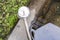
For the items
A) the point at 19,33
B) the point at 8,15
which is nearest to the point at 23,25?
the point at 19,33

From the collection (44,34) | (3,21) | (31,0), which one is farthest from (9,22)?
(44,34)

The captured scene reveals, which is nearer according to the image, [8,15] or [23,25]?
[23,25]

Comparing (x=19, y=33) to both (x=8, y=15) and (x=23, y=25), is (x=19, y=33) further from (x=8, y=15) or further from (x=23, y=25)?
(x=8, y=15)

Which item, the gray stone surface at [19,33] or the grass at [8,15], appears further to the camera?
the grass at [8,15]

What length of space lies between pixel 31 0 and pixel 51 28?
5.24 feet

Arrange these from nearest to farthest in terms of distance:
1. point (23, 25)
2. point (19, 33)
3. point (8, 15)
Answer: point (19, 33)
point (23, 25)
point (8, 15)

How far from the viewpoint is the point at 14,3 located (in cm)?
448

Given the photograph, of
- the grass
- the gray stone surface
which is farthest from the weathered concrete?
the grass

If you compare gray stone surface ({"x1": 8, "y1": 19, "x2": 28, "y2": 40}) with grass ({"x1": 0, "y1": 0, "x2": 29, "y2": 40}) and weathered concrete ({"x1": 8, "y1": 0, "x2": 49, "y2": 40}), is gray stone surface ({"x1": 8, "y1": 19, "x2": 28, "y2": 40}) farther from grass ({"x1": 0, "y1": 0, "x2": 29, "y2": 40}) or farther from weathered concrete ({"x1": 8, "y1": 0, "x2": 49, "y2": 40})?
grass ({"x1": 0, "y1": 0, "x2": 29, "y2": 40})

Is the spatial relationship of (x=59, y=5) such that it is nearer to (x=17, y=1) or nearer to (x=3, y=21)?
(x=17, y=1)

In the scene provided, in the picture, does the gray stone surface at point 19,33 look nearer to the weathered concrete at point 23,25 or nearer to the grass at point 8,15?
the weathered concrete at point 23,25

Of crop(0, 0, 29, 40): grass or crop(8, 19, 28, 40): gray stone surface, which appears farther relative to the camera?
crop(0, 0, 29, 40): grass

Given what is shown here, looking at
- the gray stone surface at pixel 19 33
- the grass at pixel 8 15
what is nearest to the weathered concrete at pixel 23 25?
the gray stone surface at pixel 19 33

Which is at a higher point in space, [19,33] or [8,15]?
[8,15]
